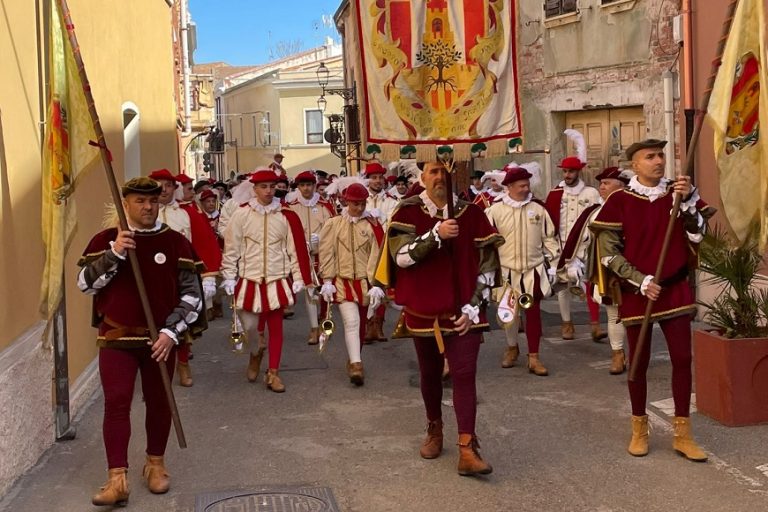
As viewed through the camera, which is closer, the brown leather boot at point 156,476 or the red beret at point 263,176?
the brown leather boot at point 156,476

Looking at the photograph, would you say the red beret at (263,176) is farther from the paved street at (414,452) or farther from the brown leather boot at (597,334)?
the brown leather boot at (597,334)

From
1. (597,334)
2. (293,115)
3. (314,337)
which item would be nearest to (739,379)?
(597,334)

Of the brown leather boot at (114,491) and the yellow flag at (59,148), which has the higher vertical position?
the yellow flag at (59,148)

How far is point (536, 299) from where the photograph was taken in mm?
9953

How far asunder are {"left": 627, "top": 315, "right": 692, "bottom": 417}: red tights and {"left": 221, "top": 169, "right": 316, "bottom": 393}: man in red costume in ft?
11.7

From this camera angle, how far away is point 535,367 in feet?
31.7

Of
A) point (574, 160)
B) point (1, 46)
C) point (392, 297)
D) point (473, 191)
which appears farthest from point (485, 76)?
point (473, 191)

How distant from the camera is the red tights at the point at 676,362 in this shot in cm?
668

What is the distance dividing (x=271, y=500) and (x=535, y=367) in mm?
4044

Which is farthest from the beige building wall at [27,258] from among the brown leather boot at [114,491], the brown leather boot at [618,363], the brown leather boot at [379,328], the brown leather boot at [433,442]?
the brown leather boot at [618,363]

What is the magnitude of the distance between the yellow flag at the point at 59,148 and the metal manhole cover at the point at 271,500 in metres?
1.42

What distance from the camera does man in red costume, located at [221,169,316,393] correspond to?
372 inches

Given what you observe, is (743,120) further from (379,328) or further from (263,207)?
(379,328)

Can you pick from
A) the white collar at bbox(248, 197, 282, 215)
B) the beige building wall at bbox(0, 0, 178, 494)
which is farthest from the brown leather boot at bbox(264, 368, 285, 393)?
the beige building wall at bbox(0, 0, 178, 494)
